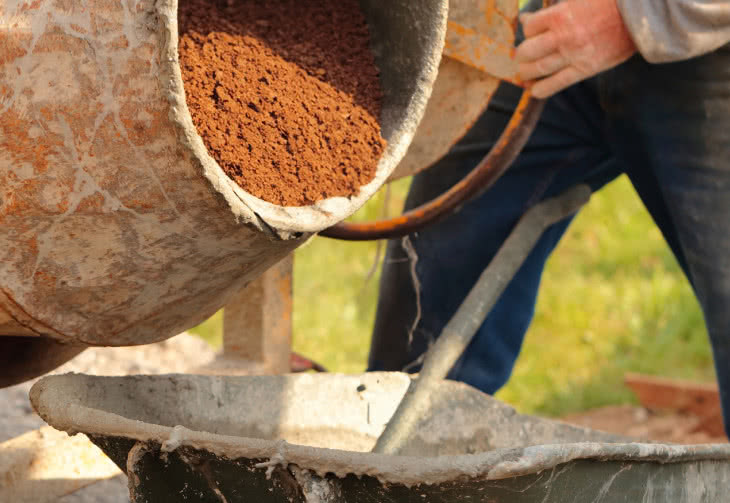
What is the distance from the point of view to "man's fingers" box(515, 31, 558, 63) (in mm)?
1608

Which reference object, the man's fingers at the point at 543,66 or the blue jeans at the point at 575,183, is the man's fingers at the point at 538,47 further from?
the blue jeans at the point at 575,183

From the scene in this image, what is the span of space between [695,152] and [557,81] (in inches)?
11.4

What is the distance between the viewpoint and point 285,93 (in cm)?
132

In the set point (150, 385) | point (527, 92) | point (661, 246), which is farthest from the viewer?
point (661, 246)

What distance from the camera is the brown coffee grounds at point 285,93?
4.00ft

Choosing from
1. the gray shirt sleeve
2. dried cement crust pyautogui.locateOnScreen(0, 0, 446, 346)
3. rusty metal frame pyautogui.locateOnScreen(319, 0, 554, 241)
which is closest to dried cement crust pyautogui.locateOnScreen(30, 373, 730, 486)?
dried cement crust pyautogui.locateOnScreen(0, 0, 446, 346)

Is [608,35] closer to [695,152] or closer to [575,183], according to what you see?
[695,152]

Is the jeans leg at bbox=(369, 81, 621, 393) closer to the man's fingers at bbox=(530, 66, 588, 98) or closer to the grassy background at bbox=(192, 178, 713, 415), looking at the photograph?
the man's fingers at bbox=(530, 66, 588, 98)

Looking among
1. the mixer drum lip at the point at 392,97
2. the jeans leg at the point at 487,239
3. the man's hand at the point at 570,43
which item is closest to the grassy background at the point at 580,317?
the jeans leg at the point at 487,239

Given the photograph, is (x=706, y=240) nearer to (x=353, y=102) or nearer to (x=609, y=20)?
(x=609, y=20)

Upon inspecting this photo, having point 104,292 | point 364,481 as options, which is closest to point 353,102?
point 104,292

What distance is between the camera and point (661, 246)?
3953 millimetres

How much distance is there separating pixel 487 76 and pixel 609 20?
237 mm

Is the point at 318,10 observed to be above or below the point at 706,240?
above
